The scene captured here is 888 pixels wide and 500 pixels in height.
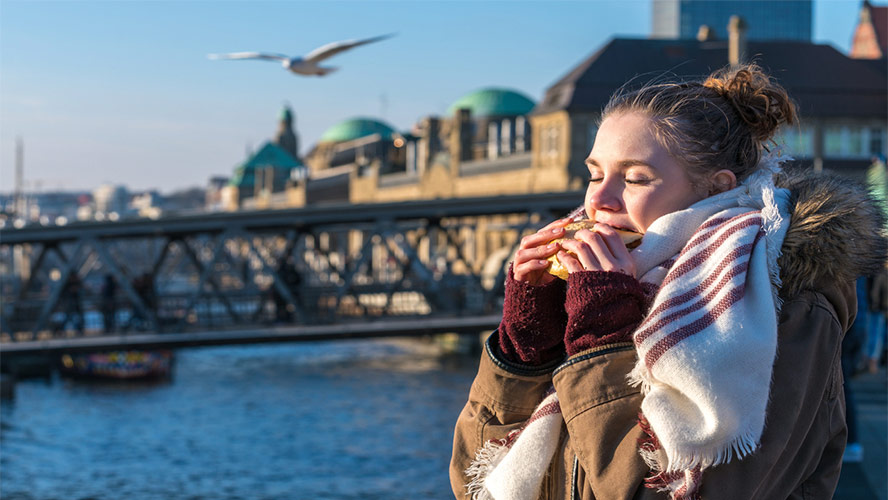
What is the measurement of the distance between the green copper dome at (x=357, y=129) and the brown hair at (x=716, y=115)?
398 ft

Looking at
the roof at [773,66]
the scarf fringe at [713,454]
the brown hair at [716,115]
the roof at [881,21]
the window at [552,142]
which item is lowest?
the scarf fringe at [713,454]

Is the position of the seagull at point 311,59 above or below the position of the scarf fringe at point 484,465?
above

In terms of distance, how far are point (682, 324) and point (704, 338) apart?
0.05 meters

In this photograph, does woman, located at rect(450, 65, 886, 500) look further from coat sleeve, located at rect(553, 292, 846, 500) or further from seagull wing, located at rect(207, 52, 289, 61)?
seagull wing, located at rect(207, 52, 289, 61)

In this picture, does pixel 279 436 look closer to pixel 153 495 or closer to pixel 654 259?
pixel 153 495

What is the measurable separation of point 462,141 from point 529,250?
68.5 m

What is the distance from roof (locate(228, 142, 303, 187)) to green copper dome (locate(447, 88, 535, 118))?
144 feet

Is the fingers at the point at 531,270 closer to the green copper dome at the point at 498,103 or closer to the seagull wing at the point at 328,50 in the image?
the seagull wing at the point at 328,50

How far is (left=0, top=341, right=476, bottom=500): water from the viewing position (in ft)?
94.2

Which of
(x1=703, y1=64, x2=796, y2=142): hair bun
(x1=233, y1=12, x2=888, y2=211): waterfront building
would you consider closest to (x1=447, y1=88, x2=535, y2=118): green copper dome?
(x1=233, y1=12, x2=888, y2=211): waterfront building

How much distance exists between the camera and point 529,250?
7.63 feet

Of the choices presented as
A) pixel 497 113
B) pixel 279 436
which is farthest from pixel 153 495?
pixel 497 113

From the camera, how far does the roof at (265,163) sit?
13038 centimetres

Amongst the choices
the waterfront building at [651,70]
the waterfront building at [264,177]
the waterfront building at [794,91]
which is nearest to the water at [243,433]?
the waterfront building at [651,70]
